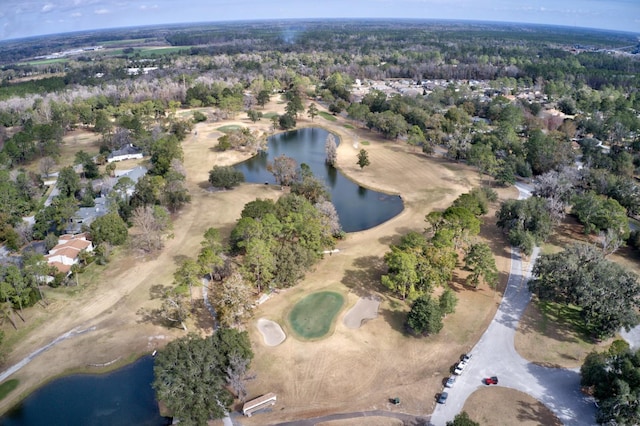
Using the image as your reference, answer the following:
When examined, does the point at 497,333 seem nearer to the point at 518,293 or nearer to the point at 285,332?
the point at 518,293

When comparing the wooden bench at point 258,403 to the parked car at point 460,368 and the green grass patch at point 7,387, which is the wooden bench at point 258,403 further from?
the green grass patch at point 7,387

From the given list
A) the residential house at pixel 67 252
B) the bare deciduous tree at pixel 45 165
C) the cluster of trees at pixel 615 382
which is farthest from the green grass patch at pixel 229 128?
the cluster of trees at pixel 615 382

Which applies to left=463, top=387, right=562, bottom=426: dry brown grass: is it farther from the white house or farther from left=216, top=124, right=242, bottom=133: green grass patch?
left=216, top=124, right=242, bottom=133: green grass patch

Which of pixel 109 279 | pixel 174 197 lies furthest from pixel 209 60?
pixel 109 279

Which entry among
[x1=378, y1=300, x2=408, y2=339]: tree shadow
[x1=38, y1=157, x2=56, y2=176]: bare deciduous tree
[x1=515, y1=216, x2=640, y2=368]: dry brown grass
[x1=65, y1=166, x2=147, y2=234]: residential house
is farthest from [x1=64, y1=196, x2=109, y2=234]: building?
[x1=515, y1=216, x2=640, y2=368]: dry brown grass

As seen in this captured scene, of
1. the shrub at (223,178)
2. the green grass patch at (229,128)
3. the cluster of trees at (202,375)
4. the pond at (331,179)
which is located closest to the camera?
the cluster of trees at (202,375)

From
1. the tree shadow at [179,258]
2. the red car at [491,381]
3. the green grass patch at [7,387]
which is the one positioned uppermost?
the tree shadow at [179,258]

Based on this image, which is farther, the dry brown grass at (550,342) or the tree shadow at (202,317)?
the tree shadow at (202,317)
